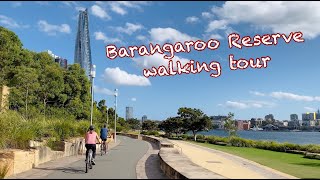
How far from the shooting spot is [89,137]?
15.9 metres

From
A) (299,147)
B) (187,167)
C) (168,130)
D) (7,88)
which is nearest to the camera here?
(187,167)

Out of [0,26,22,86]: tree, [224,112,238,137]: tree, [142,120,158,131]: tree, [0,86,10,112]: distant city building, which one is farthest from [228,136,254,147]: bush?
[142,120,158,131]: tree

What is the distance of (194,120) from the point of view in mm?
78062

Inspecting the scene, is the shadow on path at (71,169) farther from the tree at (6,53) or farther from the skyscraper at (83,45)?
the skyscraper at (83,45)

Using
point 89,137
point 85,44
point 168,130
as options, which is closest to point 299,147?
point 89,137

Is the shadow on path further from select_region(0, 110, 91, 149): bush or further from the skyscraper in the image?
the skyscraper

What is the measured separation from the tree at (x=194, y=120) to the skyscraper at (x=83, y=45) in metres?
70.5

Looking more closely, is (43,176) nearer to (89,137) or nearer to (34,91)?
(89,137)

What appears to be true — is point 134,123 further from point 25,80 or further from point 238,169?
point 238,169

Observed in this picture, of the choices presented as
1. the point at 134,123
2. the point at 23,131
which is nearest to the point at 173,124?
the point at 134,123

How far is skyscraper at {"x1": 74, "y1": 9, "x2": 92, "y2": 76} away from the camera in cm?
14762

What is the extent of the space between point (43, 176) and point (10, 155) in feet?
4.14

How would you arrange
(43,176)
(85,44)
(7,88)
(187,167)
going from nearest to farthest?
(187,167) < (43,176) < (7,88) < (85,44)

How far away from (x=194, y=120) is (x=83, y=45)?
84.1 m
